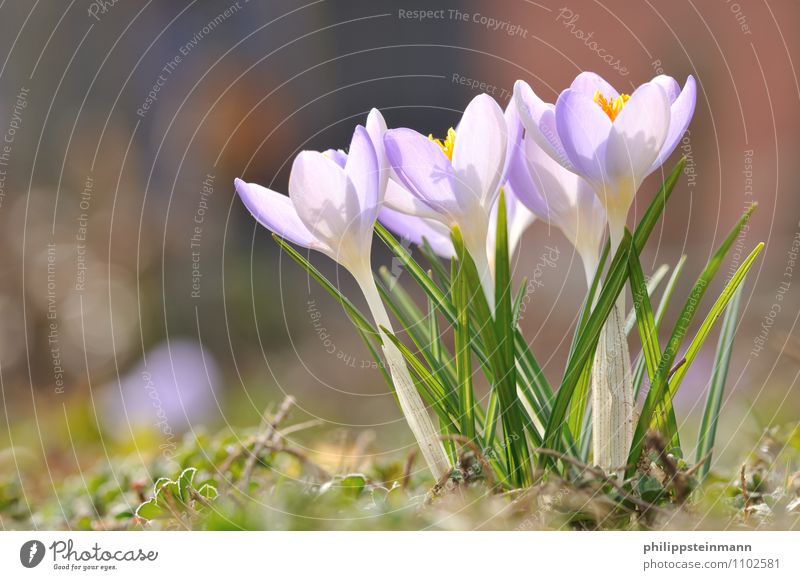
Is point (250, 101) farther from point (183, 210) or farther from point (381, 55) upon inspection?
point (381, 55)

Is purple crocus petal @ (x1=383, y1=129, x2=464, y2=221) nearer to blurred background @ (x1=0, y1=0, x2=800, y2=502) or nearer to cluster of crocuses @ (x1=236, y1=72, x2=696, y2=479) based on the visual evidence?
cluster of crocuses @ (x1=236, y1=72, x2=696, y2=479)

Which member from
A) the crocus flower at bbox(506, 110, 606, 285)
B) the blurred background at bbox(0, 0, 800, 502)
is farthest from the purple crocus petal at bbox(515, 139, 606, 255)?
the blurred background at bbox(0, 0, 800, 502)

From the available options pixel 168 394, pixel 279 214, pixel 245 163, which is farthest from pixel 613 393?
pixel 245 163

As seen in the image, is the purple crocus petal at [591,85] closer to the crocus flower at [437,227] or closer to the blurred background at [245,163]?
the crocus flower at [437,227]

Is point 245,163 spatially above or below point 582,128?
above

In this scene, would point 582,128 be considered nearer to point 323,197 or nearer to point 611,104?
point 611,104
